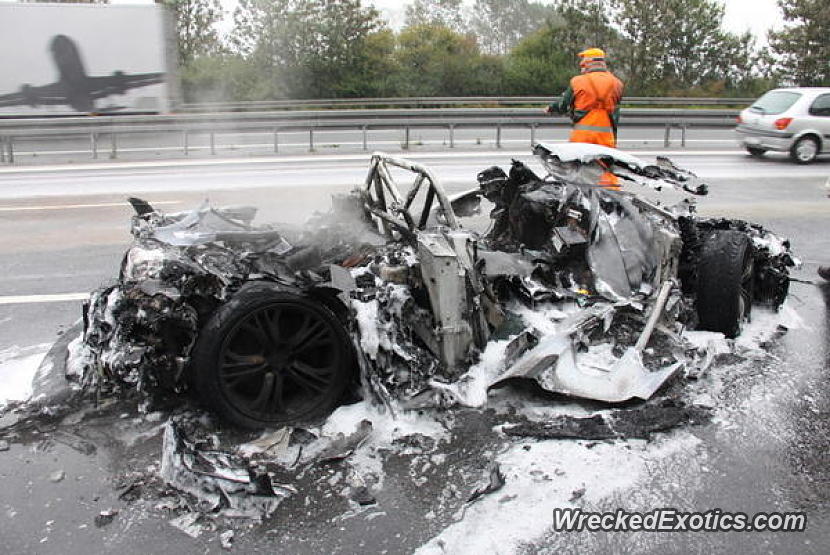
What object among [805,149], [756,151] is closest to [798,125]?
[805,149]

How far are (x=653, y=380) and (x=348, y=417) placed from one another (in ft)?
5.52

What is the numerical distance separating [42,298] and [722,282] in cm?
531

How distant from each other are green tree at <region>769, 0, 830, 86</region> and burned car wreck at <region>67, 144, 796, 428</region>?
25.8 meters

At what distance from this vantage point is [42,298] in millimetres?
5867

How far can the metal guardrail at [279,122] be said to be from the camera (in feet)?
51.7

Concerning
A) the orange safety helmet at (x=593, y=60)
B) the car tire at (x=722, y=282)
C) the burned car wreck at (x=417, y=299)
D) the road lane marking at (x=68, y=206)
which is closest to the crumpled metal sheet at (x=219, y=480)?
the burned car wreck at (x=417, y=299)

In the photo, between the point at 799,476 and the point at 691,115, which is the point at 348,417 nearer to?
the point at 799,476

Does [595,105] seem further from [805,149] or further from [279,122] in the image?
[279,122]

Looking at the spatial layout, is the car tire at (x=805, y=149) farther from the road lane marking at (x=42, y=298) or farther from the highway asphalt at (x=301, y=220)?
the road lane marking at (x=42, y=298)

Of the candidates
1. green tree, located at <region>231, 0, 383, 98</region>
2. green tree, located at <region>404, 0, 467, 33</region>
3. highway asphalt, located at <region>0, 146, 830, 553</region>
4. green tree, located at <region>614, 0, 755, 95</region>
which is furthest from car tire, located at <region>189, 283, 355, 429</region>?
green tree, located at <region>404, 0, 467, 33</region>

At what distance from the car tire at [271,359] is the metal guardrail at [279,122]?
43.3 feet

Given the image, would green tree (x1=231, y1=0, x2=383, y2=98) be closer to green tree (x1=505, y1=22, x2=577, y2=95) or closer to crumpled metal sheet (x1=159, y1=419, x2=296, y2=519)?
crumpled metal sheet (x1=159, y1=419, x2=296, y2=519)

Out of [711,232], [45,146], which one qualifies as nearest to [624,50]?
[45,146]

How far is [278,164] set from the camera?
47.7ft
